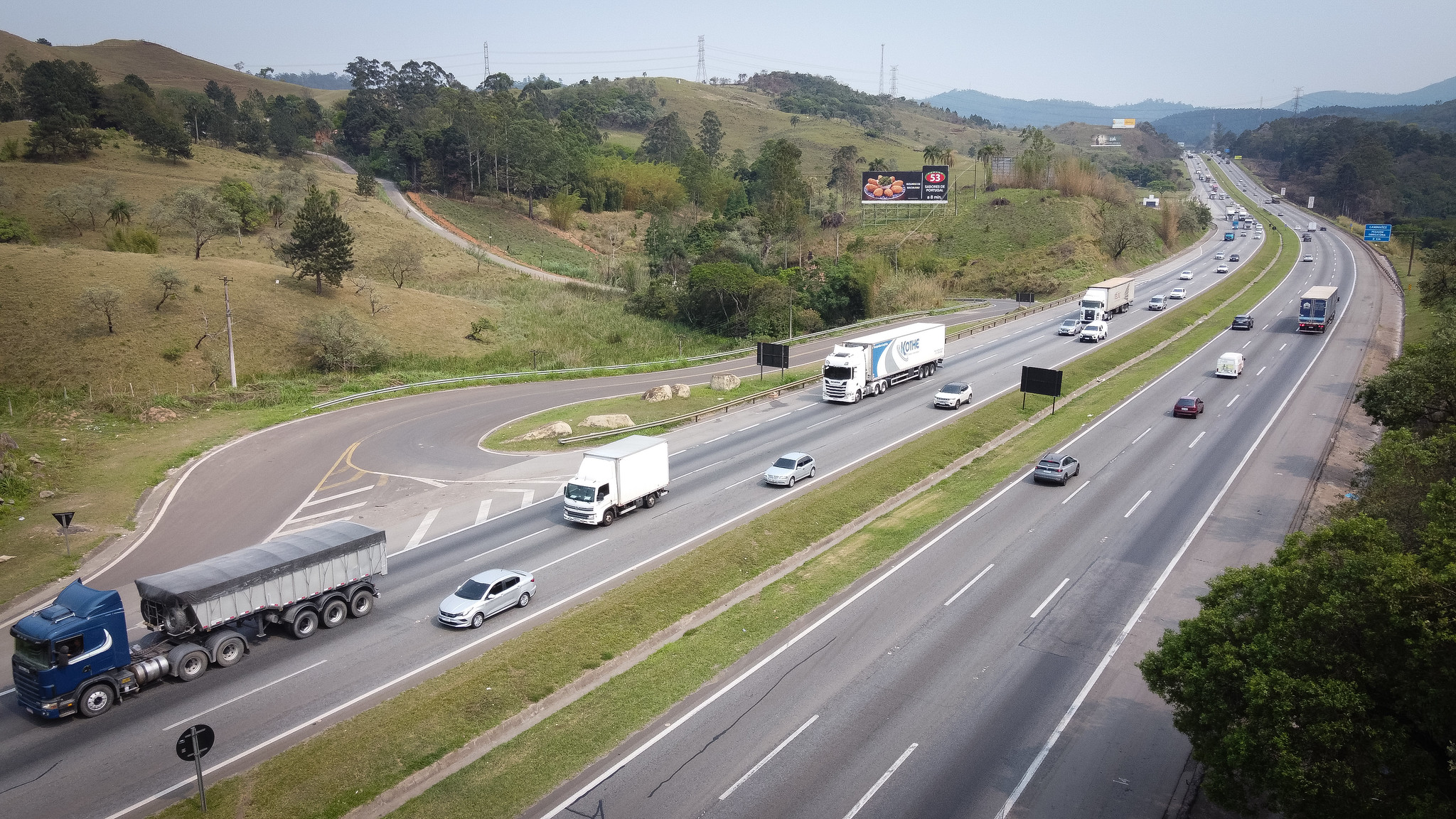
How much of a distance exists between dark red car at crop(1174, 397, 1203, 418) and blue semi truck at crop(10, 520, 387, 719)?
4285cm

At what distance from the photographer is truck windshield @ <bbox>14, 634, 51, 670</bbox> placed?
19688 mm

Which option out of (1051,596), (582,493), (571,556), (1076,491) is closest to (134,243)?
(582,493)

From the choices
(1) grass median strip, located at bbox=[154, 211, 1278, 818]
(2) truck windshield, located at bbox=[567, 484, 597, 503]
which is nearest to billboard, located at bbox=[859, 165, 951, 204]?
(1) grass median strip, located at bbox=[154, 211, 1278, 818]

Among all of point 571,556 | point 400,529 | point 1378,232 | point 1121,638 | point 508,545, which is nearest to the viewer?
point 1121,638

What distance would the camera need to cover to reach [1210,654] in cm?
1536

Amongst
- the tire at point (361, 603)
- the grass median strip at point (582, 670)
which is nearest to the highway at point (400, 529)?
the tire at point (361, 603)

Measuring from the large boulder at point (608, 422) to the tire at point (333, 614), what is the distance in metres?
23.1

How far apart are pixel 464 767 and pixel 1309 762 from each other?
52.6ft

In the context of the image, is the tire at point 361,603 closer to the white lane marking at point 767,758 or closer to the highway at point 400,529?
the highway at point 400,529

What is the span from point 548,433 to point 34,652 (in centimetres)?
2810

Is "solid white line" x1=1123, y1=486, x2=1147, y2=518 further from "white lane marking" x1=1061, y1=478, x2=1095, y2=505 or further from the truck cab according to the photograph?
the truck cab

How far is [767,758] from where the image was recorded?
18609 millimetres

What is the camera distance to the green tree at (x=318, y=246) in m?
67.8

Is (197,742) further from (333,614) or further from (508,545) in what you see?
(508,545)
